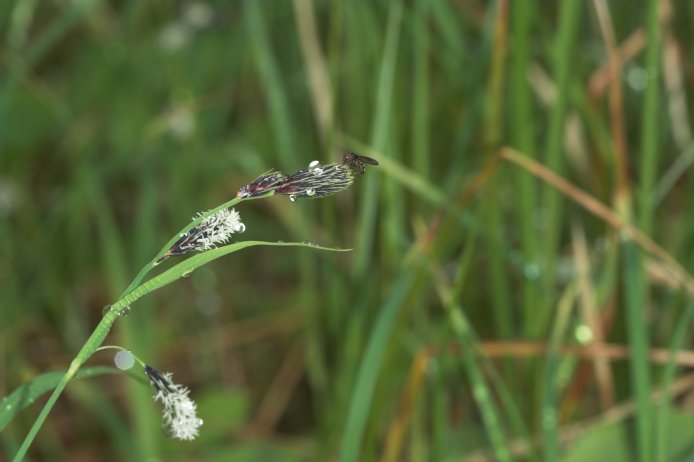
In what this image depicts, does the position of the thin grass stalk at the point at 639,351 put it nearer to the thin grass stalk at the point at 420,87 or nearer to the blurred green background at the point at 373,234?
the blurred green background at the point at 373,234

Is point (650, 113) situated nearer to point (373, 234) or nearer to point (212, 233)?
point (373, 234)

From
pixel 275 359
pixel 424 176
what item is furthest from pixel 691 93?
pixel 275 359

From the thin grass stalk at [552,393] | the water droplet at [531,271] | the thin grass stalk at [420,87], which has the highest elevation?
the thin grass stalk at [420,87]

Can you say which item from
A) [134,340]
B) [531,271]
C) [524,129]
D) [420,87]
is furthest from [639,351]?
[134,340]

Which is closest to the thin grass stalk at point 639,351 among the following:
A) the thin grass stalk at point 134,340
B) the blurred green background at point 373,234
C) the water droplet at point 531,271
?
the blurred green background at point 373,234

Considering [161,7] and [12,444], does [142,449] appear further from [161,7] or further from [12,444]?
[161,7]

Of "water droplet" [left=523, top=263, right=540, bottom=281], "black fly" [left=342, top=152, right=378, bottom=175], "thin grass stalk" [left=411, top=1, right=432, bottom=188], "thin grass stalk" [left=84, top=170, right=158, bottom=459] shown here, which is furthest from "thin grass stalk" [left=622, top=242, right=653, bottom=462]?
"thin grass stalk" [left=84, top=170, right=158, bottom=459]

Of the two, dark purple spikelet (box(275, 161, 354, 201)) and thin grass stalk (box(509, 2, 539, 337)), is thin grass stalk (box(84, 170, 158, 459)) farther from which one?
dark purple spikelet (box(275, 161, 354, 201))
